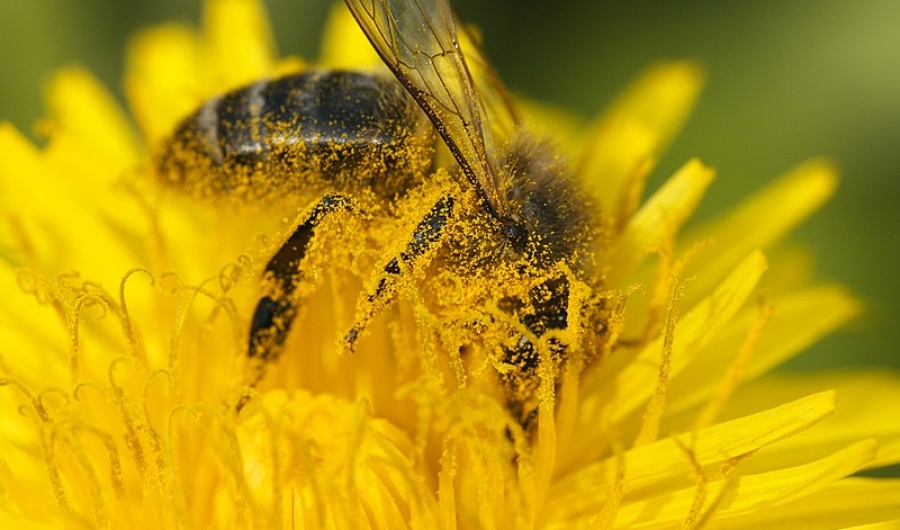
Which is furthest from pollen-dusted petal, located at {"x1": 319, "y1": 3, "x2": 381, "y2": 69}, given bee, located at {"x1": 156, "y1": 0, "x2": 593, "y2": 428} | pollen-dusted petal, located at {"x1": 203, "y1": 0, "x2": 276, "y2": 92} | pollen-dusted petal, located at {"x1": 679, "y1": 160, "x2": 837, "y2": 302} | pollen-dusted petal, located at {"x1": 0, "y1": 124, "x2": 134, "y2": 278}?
pollen-dusted petal, located at {"x1": 679, "y1": 160, "x2": 837, "y2": 302}

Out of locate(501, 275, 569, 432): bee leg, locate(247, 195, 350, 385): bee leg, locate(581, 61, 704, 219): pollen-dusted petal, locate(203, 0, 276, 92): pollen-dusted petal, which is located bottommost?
locate(501, 275, 569, 432): bee leg

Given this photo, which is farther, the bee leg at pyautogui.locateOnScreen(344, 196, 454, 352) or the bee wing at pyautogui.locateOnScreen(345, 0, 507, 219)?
the bee leg at pyautogui.locateOnScreen(344, 196, 454, 352)

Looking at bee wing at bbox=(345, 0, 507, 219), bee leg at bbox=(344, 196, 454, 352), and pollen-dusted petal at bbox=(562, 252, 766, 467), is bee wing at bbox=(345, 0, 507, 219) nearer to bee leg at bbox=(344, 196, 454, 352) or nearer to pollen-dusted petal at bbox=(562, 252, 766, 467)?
bee leg at bbox=(344, 196, 454, 352)

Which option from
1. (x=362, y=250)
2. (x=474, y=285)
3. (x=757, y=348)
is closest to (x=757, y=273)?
(x=757, y=348)

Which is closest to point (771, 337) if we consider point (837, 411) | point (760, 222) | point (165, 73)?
point (837, 411)

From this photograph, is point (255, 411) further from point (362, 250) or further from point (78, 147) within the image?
point (78, 147)

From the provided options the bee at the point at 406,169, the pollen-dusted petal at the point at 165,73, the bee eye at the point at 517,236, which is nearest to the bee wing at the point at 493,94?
the bee at the point at 406,169
